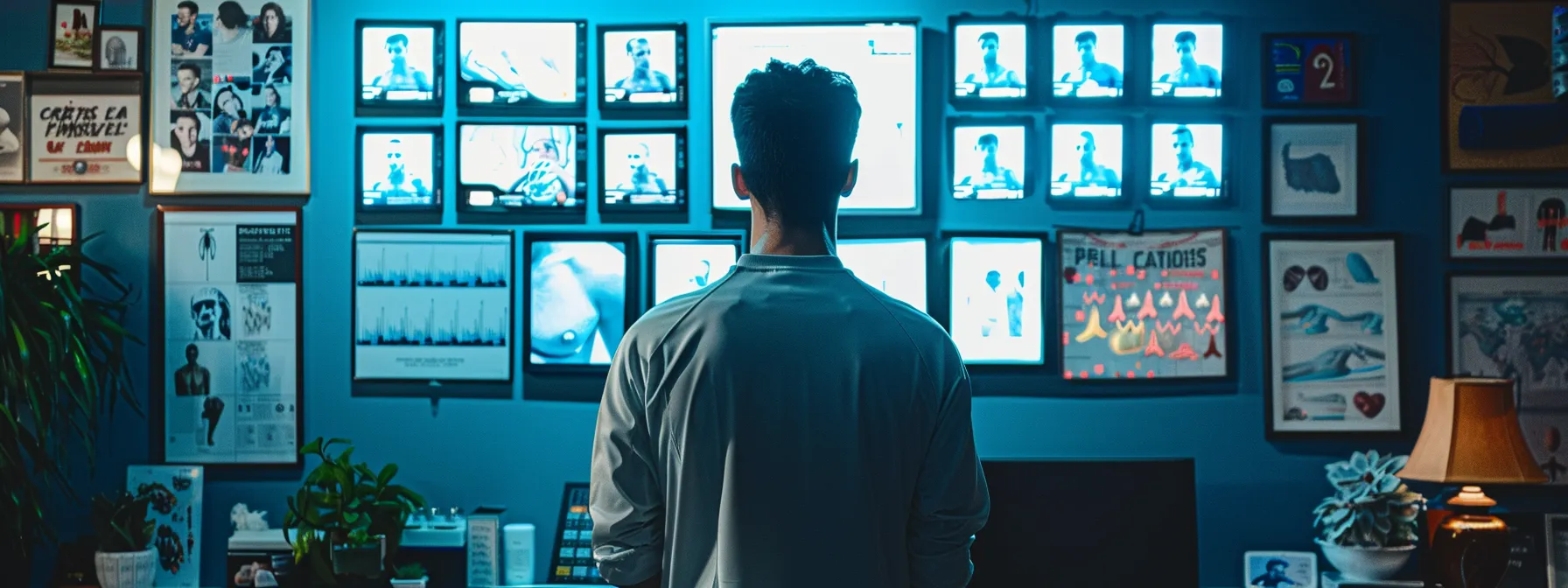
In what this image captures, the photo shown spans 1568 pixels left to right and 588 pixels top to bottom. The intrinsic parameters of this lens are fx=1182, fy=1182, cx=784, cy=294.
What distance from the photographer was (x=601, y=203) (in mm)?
3299

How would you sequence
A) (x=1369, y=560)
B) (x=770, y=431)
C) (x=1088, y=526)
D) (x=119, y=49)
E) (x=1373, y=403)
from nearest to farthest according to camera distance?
(x=770, y=431), (x=1088, y=526), (x=1369, y=560), (x=1373, y=403), (x=119, y=49)

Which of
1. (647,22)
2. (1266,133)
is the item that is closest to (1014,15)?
(1266,133)

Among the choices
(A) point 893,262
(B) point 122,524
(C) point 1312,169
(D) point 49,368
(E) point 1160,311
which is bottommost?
(B) point 122,524

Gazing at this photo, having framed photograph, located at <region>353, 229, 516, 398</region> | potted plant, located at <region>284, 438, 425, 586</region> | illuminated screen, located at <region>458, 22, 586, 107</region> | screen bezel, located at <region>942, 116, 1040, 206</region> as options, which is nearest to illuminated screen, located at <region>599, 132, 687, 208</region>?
illuminated screen, located at <region>458, 22, 586, 107</region>

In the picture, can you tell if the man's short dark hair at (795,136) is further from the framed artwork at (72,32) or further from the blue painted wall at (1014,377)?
the framed artwork at (72,32)

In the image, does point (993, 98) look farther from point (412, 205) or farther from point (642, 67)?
point (412, 205)

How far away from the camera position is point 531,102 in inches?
130

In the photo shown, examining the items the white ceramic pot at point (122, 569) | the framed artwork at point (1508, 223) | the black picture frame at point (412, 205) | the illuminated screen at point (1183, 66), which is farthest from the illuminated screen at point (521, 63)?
the framed artwork at point (1508, 223)

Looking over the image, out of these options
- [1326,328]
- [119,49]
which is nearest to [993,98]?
[1326,328]

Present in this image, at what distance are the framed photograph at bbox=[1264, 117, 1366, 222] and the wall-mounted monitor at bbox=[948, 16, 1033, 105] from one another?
0.71 m

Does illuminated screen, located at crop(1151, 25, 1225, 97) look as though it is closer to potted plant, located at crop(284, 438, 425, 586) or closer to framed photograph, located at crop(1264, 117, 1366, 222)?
framed photograph, located at crop(1264, 117, 1366, 222)

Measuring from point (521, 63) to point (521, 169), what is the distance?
30 centimetres

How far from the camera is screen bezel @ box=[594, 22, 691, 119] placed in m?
3.29

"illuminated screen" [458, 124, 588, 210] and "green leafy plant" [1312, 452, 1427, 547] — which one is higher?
"illuminated screen" [458, 124, 588, 210]
